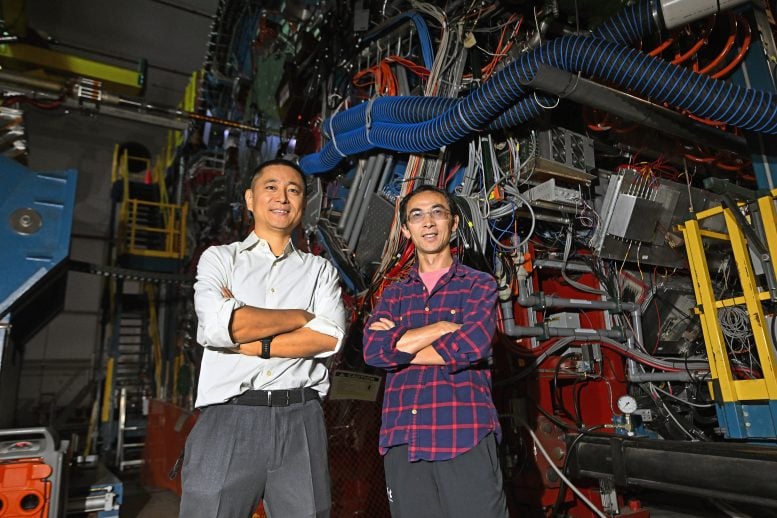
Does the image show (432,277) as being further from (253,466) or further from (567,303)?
(567,303)

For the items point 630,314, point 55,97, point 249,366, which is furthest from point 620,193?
point 55,97

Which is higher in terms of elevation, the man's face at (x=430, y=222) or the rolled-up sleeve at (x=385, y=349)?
the man's face at (x=430, y=222)

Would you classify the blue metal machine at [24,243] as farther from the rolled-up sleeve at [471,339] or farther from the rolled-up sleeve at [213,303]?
the rolled-up sleeve at [471,339]

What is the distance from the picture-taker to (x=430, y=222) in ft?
7.56

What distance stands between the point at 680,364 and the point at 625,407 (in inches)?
42.9

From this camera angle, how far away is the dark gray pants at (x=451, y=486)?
1.81 metres

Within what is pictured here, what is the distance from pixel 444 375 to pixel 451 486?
0.44 meters

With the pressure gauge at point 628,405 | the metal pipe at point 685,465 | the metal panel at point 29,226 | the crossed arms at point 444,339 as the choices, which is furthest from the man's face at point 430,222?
the metal panel at point 29,226

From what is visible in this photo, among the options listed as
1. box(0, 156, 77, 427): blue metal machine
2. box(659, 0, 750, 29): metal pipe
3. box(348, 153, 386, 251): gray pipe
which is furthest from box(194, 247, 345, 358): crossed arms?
box(659, 0, 750, 29): metal pipe

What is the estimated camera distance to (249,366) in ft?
5.96

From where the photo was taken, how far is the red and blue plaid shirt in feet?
6.29

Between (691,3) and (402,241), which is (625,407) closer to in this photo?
(402,241)

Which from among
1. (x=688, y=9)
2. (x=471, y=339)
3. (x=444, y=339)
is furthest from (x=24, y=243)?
(x=688, y=9)

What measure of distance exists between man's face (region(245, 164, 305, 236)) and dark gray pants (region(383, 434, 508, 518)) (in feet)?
3.72
